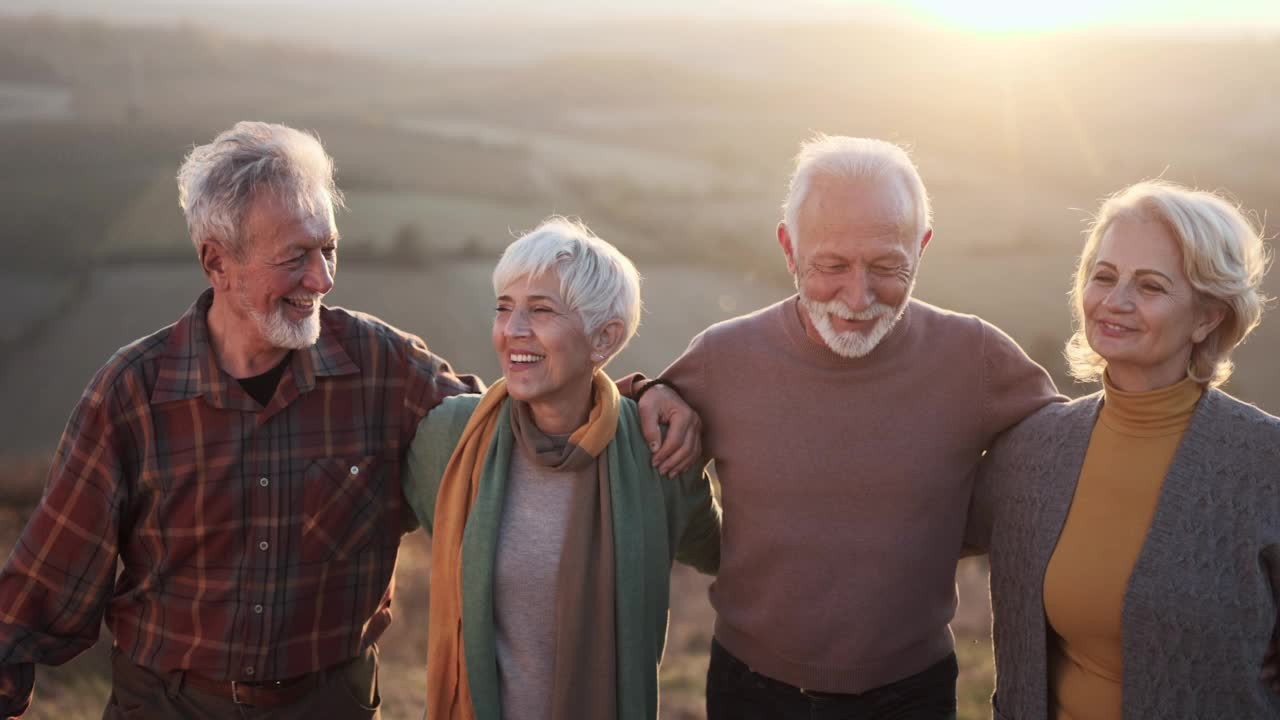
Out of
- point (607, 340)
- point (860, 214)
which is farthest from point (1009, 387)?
point (607, 340)

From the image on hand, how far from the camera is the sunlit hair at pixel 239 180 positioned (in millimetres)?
2623

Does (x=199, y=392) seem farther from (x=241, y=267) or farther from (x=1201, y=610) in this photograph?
(x=1201, y=610)

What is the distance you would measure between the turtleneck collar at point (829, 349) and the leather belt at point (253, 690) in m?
1.60

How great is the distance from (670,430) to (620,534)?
33cm

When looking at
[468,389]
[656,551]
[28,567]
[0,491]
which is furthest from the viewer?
Answer: [0,491]

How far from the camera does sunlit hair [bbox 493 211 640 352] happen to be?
2.72 metres

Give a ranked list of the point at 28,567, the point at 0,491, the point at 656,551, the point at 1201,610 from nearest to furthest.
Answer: the point at 1201,610
the point at 28,567
the point at 656,551
the point at 0,491

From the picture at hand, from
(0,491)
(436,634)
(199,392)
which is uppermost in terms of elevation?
(199,392)

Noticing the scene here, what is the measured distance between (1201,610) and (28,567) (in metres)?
2.82

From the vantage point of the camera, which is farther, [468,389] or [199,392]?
[468,389]

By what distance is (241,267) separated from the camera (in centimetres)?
266

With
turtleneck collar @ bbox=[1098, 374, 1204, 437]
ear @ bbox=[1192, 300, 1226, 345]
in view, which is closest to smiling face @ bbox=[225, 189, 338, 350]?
turtleneck collar @ bbox=[1098, 374, 1204, 437]

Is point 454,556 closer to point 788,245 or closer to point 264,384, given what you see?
point 264,384

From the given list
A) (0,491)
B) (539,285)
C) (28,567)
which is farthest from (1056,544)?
(0,491)
